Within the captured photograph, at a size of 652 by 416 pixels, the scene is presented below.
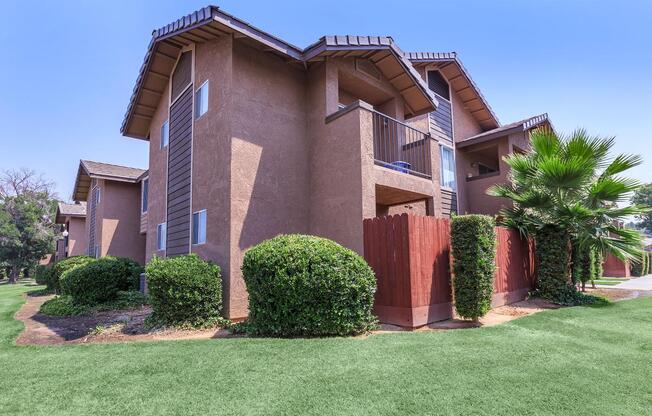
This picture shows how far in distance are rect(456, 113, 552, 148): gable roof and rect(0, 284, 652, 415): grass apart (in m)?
9.81

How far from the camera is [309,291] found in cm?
620

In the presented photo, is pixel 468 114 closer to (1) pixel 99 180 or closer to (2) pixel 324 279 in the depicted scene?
(2) pixel 324 279

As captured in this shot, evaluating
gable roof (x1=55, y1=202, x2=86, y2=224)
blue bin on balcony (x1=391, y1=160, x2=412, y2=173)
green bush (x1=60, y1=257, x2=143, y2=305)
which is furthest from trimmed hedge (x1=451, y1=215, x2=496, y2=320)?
gable roof (x1=55, y1=202, x2=86, y2=224)

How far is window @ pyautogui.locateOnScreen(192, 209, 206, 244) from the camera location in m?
9.85

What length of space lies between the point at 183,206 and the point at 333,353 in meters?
7.83

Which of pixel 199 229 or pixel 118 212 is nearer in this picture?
pixel 199 229

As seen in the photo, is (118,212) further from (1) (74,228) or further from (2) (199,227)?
(1) (74,228)

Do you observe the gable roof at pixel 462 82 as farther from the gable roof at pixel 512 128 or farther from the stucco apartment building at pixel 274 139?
the stucco apartment building at pixel 274 139

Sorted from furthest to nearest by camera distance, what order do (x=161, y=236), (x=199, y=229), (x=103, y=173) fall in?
(x=103, y=173) < (x=161, y=236) < (x=199, y=229)

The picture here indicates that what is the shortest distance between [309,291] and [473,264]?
323 cm

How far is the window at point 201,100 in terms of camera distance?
1036 centimetres

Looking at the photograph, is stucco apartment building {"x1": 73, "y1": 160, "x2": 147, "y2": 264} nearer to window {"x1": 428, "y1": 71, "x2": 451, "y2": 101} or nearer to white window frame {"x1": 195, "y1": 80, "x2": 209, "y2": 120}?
white window frame {"x1": 195, "y1": 80, "x2": 209, "y2": 120}

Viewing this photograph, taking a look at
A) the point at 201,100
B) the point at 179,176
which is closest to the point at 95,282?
the point at 179,176

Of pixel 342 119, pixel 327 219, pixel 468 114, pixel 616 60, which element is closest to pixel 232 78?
pixel 342 119
